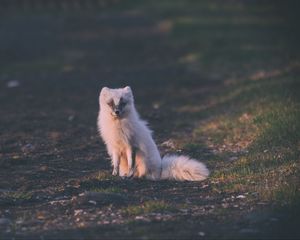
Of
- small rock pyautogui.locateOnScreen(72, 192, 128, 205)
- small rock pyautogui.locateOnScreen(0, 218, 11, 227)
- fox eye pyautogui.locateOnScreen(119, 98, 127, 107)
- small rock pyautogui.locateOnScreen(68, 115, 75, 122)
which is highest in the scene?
fox eye pyautogui.locateOnScreen(119, 98, 127, 107)

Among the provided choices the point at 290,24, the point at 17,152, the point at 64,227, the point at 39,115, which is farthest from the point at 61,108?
the point at 290,24

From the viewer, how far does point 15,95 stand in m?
21.4

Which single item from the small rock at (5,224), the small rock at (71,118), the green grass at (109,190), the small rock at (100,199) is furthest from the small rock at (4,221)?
the small rock at (71,118)

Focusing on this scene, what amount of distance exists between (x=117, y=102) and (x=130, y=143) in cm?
59

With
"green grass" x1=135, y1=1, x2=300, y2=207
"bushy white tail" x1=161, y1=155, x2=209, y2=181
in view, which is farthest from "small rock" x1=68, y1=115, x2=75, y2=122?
"bushy white tail" x1=161, y1=155, x2=209, y2=181

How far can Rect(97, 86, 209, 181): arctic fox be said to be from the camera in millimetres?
10953

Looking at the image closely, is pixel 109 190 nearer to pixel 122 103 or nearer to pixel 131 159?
pixel 131 159

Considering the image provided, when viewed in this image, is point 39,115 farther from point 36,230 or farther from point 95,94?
point 36,230

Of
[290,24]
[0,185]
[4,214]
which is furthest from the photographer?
[290,24]

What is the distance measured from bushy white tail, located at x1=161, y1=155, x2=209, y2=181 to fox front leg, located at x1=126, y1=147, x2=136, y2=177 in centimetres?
45

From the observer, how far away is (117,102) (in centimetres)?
1093

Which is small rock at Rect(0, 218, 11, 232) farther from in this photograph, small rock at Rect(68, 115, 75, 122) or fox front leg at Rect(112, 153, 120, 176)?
small rock at Rect(68, 115, 75, 122)

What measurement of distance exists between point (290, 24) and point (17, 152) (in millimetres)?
21442

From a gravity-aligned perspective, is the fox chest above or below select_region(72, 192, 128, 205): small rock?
above
